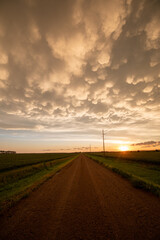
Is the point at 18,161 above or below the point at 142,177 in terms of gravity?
below

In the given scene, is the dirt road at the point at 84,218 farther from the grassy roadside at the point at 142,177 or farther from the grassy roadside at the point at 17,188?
the grassy roadside at the point at 142,177

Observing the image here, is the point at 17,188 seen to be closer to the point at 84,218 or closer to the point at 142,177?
the point at 84,218

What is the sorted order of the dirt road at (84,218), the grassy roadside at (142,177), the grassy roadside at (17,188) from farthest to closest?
the grassy roadside at (142,177) → the grassy roadside at (17,188) → the dirt road at (84,218)

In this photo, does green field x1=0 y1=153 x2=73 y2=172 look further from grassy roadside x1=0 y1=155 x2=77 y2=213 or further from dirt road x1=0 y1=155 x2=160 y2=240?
dirt road x1=0 y1=155 x2=160 y2=240

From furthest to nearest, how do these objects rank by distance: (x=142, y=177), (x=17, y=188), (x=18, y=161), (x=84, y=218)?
(x=18, y=161)
(x=142, y=177)
(x=17, y=188)
(x=84, y=218)

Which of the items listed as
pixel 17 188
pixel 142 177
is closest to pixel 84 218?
pixel 17 188

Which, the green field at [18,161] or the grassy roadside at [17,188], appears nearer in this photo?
the grassy roadside at [17,188]

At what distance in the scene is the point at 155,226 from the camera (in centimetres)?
318

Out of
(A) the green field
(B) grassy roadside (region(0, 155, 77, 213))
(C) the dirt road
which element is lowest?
(A) the green field

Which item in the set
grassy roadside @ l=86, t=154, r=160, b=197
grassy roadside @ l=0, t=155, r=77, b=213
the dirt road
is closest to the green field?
grassy roadside @ l=0, t=155, r=77, b=213

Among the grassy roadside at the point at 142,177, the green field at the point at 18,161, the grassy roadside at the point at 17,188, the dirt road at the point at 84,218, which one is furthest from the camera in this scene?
the green field at the point at 18,161

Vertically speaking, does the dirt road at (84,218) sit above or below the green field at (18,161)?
above

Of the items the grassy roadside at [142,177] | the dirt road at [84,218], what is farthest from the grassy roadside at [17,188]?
the grassy roadside at [142,177]

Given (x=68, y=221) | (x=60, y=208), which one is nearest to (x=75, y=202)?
(x=60, y=208)
